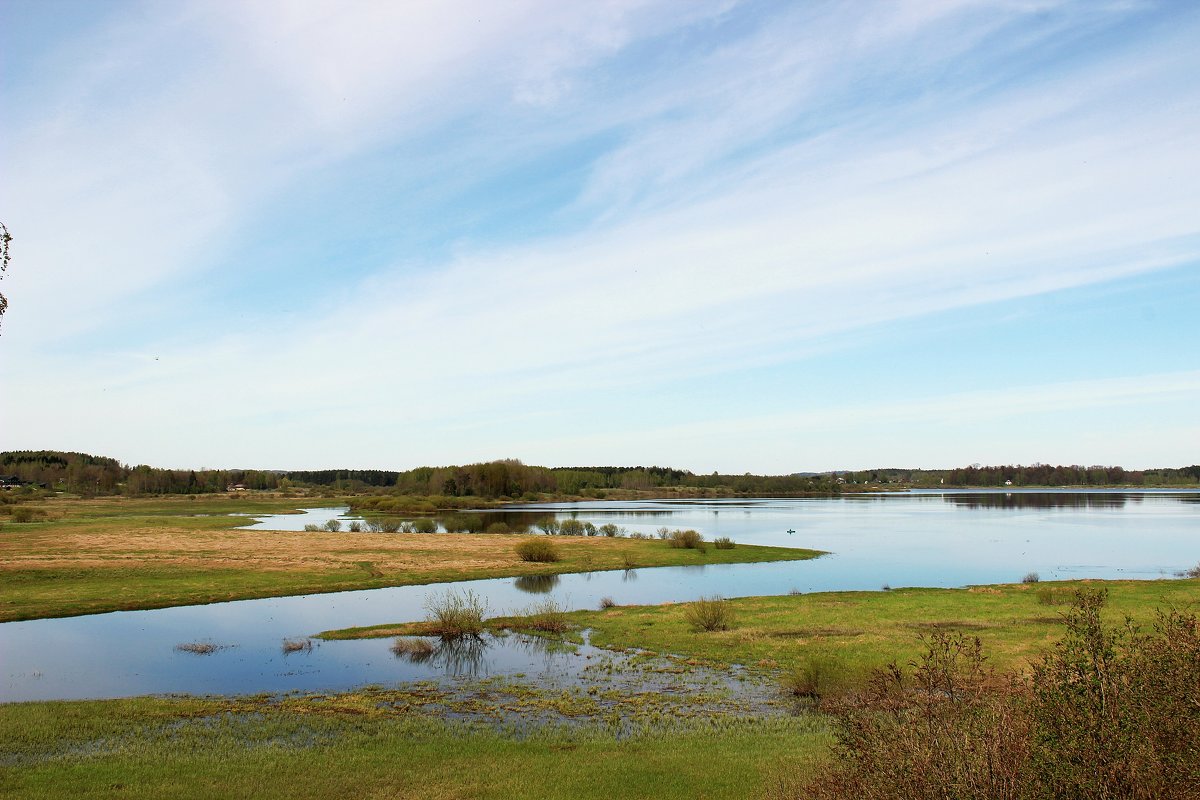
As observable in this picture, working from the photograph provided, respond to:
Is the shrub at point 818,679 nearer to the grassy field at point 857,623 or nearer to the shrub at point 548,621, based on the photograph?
the grassy field at point 857,623

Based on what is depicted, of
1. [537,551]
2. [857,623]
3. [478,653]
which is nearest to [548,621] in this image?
[478,653]

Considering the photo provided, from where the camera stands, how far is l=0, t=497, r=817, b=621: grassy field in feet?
122

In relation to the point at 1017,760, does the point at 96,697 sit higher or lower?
lower

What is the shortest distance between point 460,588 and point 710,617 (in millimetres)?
18455

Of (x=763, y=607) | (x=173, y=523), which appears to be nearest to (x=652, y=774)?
(x=763, y=607)

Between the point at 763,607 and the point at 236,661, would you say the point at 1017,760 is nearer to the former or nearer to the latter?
the point at 236,661

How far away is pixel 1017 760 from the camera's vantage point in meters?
6.56

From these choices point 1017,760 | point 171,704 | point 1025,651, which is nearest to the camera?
point 1017,760

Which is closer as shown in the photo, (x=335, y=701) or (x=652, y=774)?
(x=652, y=774)

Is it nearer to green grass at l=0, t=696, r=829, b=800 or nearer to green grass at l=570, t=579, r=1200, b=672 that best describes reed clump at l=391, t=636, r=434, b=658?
green grass at l=570, t=579, r=1200, b=672

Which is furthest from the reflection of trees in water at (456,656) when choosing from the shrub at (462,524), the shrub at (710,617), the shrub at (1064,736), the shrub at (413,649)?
the shrub at (462,524)

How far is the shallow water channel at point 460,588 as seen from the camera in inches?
882

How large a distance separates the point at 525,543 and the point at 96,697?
120 ft

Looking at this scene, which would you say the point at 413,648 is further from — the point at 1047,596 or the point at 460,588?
the point at 1047,596
